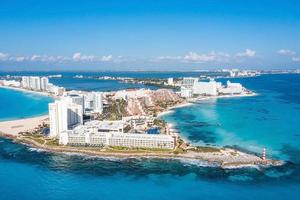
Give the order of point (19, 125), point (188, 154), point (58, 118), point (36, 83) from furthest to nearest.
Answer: point (36, 83) < point (19, 125) < point (58, 118) < point (188, 154)

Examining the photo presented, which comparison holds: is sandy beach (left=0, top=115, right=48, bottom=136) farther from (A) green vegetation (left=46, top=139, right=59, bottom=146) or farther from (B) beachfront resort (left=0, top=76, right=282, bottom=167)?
(A) green vegetation (left=46, top=139, right=59, bottom=146)

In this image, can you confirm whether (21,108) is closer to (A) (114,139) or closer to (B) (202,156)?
(A) (114,139)

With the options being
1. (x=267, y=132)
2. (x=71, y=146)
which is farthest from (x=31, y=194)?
(x=267, y=132)

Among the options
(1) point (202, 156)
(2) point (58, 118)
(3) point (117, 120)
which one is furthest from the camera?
(3) point (117, 120)

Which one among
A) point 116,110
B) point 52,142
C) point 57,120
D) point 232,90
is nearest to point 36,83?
point 116,110

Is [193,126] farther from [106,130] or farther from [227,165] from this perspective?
[227,165]

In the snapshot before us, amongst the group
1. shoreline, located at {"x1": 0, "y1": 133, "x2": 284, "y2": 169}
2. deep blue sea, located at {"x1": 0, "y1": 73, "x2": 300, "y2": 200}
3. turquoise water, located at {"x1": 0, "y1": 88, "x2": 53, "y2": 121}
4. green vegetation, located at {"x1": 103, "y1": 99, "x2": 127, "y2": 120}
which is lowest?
deep blue sea, located at {"x1": 0, "y1": 73, "x2": 300, "y2": 200}

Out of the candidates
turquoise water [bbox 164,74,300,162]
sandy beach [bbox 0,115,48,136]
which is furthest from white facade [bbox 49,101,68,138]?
turquoise water [bbox 164,74,300,162]

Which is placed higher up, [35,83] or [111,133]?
[35,83]

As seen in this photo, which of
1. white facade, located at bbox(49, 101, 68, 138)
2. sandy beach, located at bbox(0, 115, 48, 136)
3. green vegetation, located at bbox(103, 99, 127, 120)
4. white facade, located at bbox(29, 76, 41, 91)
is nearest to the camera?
white facade, located at bbox(49, 101, 68, 138)
